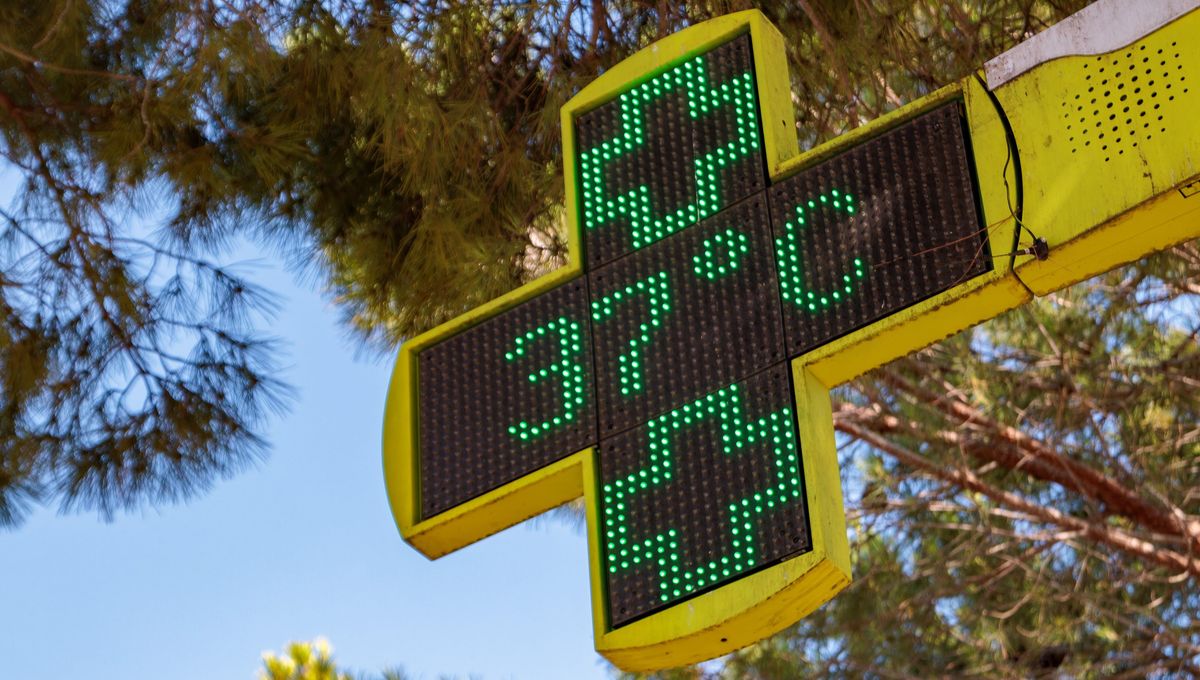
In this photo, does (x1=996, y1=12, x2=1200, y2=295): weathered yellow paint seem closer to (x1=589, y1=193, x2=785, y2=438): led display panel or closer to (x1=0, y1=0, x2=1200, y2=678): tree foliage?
(x1=589, y1=193, x2=785, y2=438): led display panel

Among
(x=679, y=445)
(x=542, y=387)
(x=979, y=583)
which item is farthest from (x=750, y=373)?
(x=979, y=583)

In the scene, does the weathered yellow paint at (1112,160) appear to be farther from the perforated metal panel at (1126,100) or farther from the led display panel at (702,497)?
the led display panel at (702,497)

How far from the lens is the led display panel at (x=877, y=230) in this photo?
3.03 m

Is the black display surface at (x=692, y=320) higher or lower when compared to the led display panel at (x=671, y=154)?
lower

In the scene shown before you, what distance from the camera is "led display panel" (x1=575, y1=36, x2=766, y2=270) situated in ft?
11.0

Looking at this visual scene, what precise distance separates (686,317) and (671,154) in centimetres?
39

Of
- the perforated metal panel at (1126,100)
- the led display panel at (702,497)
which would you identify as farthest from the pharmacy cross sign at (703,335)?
the perforated metal panel at (1126,100)

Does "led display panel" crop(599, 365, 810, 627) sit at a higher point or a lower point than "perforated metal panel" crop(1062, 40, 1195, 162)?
lower

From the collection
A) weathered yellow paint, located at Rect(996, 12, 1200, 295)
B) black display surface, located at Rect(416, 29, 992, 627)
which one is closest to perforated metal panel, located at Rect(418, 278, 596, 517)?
black display surface, located at Rect(416, 29, 992, 627)

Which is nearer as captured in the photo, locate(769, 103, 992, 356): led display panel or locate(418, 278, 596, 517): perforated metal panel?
locate(769, 103, 992, 356): led display panel

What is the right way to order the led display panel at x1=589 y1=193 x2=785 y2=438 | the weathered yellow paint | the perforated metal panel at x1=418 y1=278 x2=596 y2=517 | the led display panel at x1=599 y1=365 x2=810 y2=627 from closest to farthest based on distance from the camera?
the weathered yellow paint < the led display panel at x1=599 y1=365 x2=810 y2=627 < the led display panel at x1=589 y1=193 x2=785 y2=438 < the perforated metal panel at x1=418 y1=278 x2=596 y2=517

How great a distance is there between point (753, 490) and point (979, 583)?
518cm

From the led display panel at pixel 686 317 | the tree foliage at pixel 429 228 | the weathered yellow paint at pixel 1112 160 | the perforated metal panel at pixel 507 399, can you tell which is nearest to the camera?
the weathered yellow paint at pixel 1112 160

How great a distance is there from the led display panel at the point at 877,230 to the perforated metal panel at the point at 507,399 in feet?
1.47
